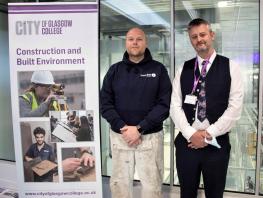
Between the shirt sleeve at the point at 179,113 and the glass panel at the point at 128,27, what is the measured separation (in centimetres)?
67

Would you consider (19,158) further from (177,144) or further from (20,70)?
(177,144)

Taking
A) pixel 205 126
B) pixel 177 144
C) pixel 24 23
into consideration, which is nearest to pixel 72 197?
pixel 177 144

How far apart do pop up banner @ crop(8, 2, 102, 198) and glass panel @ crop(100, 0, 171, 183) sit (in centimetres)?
75

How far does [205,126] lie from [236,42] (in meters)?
0.97

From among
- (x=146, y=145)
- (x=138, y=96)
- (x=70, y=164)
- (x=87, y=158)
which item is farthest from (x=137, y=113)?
(x=70, y=164)

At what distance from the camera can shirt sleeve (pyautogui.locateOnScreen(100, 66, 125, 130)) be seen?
2.28m

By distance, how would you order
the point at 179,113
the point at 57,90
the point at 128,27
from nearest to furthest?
the point at 179,113
the point at 57,90
the point at 128,27

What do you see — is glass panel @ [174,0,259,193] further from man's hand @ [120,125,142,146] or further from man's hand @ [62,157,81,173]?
man's hand @ [62,157,81,173]

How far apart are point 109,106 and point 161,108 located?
0.38m

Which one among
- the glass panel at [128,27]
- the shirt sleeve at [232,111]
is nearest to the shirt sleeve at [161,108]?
the shirt sleeve at [232,111]

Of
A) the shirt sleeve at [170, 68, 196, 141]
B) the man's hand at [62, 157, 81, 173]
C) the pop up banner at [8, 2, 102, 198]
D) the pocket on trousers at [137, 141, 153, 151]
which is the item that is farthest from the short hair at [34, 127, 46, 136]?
the shirt sleeve at [170, 68, 196, 141]

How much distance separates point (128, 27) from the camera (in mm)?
3105

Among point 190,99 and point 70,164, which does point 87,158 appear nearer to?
point 70,164

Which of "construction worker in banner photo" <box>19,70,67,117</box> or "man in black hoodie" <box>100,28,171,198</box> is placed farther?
"construction worker in banner photo" <box>19,70,67,117</box>
